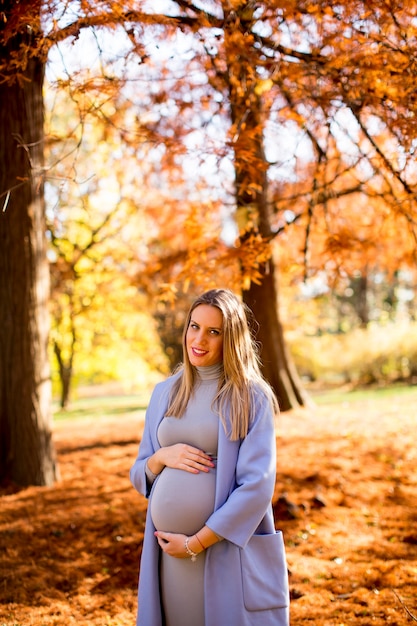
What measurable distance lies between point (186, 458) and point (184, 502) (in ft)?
0.63

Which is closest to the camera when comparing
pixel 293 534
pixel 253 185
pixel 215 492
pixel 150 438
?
pixel 215 492

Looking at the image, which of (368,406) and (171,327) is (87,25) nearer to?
(368,406)

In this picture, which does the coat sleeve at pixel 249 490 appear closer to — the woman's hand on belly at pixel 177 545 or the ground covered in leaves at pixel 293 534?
the woman's hand on belly at pixel 177 545

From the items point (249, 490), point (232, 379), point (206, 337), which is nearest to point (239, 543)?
point (249, 490)

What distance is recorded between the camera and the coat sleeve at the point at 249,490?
2.46 m

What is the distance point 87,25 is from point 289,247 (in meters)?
8.16

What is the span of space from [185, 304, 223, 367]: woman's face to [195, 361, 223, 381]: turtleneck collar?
3cm

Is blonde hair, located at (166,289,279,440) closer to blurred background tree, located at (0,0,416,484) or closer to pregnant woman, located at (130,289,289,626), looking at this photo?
pregnant woman, located at (130,289,289,626)

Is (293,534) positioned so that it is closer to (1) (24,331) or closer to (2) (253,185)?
(2) (253,185)

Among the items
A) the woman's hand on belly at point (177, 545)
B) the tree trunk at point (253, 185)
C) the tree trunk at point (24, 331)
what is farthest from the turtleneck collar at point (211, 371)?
the tree trunk at point (24, 331)

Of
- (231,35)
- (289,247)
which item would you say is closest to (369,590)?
(231,35)

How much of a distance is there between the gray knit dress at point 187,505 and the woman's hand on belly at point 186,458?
0.03 m

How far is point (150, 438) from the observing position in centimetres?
291

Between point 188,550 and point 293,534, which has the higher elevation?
point 188,550
